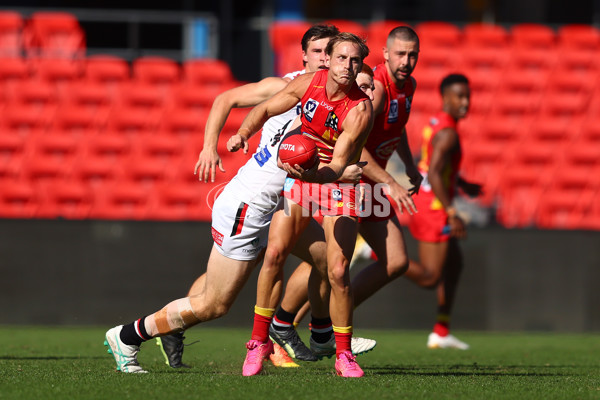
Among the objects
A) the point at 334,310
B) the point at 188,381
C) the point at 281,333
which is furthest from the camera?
the point at 281,333

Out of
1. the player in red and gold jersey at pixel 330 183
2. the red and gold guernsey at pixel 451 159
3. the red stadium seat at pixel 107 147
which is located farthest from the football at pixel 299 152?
the red stadium seat at pixel 107 147

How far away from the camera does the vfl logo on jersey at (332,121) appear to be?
5.56 metres

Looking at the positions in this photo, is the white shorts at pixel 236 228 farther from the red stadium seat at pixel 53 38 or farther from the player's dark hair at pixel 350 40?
the red stadium seat at pixel 53 38

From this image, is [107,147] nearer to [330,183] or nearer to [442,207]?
[442,207]

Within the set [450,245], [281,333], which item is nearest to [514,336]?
[450,245]

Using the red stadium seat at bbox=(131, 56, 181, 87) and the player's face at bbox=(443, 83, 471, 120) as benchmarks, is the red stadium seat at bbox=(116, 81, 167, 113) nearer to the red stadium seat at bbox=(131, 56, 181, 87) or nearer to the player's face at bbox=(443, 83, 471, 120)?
the red stadium seat at bbox=(131, 56, 181, 87)

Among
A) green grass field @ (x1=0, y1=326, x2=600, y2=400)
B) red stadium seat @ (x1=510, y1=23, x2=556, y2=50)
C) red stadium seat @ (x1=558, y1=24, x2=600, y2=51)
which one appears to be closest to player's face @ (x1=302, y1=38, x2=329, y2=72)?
green grass field @ (x1=0, y1=326, x2=600, y2=400)

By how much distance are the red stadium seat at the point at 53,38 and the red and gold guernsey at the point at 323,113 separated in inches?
370

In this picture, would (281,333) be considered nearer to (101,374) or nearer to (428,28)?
(101,374)

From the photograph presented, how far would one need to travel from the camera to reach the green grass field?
4.90 metres

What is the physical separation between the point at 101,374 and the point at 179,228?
482cm

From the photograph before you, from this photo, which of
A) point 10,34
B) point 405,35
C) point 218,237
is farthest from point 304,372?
point 10,34

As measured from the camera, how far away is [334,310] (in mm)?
5711

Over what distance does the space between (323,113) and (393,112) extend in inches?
46.0
